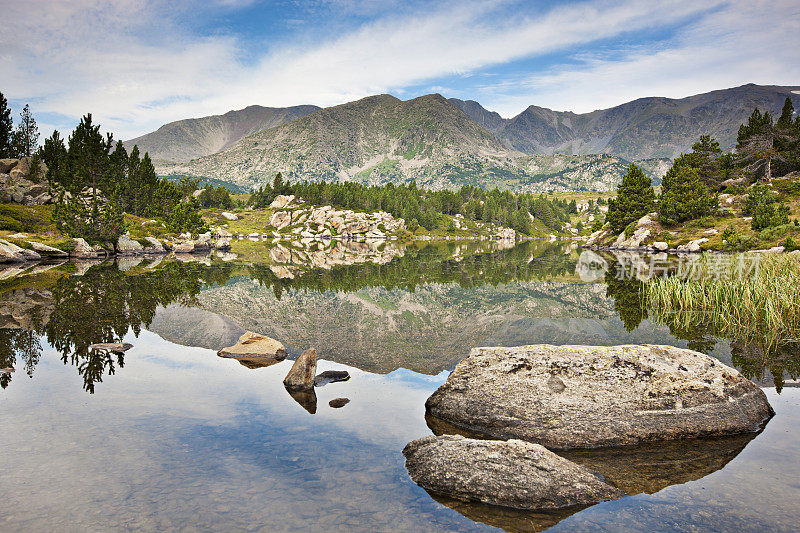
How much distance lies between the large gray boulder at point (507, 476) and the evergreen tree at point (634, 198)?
4895 inches

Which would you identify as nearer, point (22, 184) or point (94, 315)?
point (94, 315)

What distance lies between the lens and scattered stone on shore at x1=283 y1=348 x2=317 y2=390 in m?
16.3

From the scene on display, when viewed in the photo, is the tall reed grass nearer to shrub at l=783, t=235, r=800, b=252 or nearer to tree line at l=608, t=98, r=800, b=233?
shrub at l=783, t=235, r=800, b=252

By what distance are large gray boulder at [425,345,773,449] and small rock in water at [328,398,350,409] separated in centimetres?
327

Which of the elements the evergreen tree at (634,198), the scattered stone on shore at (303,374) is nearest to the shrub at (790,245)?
the evergreen tree at (634,198)

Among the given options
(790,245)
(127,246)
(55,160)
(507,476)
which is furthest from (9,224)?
(790,245)

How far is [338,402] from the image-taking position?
14781mm

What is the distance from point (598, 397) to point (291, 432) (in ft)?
31.4

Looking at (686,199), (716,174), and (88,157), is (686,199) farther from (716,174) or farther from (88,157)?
(88,157)

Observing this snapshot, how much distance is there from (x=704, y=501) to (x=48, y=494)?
14.6 meters

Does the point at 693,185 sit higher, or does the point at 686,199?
the point at 693,185

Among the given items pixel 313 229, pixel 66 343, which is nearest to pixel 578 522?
pixel 66 343

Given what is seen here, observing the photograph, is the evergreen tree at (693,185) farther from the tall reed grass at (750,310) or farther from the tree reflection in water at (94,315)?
the tree reflection in water at (94,315)

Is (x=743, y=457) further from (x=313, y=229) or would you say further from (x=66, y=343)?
(x=313, y=229)
